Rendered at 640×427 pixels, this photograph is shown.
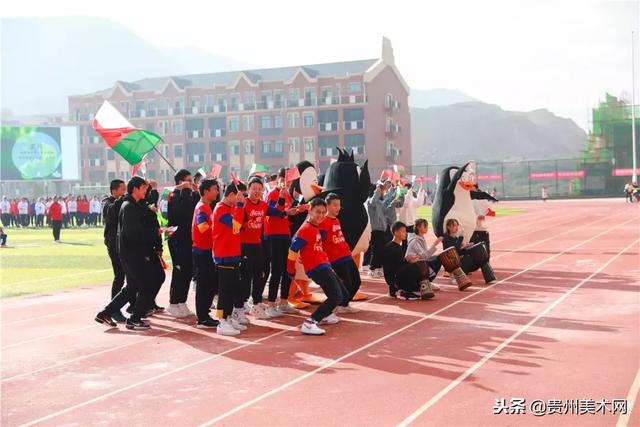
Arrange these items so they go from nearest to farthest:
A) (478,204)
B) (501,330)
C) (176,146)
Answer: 1. (501,330)
2. (478,204)
3. (176,146)

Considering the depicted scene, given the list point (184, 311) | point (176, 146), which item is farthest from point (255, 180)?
point (176, 146)

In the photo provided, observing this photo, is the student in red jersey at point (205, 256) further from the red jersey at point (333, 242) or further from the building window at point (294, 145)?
the building window at point (294, 145)

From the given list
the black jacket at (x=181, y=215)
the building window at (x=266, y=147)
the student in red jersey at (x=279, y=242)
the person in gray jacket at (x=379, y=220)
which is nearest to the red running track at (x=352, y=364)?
the student in red jersey at (x=279, y=242)

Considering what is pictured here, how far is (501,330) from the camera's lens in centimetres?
815

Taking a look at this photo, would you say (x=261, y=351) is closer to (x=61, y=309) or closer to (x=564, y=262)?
(x=61, y=309)

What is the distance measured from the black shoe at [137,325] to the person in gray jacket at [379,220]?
4.78m

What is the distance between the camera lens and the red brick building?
65750 millimetres

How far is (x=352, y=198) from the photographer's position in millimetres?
10859

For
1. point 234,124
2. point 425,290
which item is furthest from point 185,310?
point 234,124

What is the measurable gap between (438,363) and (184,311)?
168 inches

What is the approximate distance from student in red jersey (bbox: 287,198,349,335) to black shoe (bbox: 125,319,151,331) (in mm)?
1923

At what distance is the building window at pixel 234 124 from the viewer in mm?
69000

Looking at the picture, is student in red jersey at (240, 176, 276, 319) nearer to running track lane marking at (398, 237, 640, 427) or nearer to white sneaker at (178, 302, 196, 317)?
white sneaker at (178, 302, 196, 317)

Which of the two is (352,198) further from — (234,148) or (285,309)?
(234,148)
